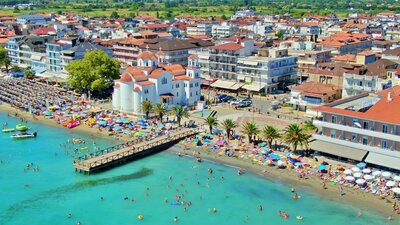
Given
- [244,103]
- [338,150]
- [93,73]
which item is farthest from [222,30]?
[338,150]

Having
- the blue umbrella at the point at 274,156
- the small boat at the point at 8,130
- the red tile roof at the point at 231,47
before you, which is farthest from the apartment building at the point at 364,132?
the small boat at the point at 8,130

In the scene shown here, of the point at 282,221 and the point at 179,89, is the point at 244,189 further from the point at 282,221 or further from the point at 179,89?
the point at 179,89

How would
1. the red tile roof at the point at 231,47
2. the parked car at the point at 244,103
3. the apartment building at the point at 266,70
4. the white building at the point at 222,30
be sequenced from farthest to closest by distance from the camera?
the white building at the point at 222,30 → the red tile roof at the point at 231,47 → the apartment building at the point at 266,70 → the parked car at the point at 244,103

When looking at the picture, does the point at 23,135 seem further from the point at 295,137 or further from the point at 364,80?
the point at 364,80

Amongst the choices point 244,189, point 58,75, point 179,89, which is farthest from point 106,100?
point 244,189

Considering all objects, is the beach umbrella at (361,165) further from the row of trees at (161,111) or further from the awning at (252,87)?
the awning at (252,87)

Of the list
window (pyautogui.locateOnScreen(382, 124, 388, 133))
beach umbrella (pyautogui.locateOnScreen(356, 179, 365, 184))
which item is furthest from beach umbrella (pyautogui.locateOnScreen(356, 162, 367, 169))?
window (pyautogui.locateOnScreen(382, 124, 388, 133))
